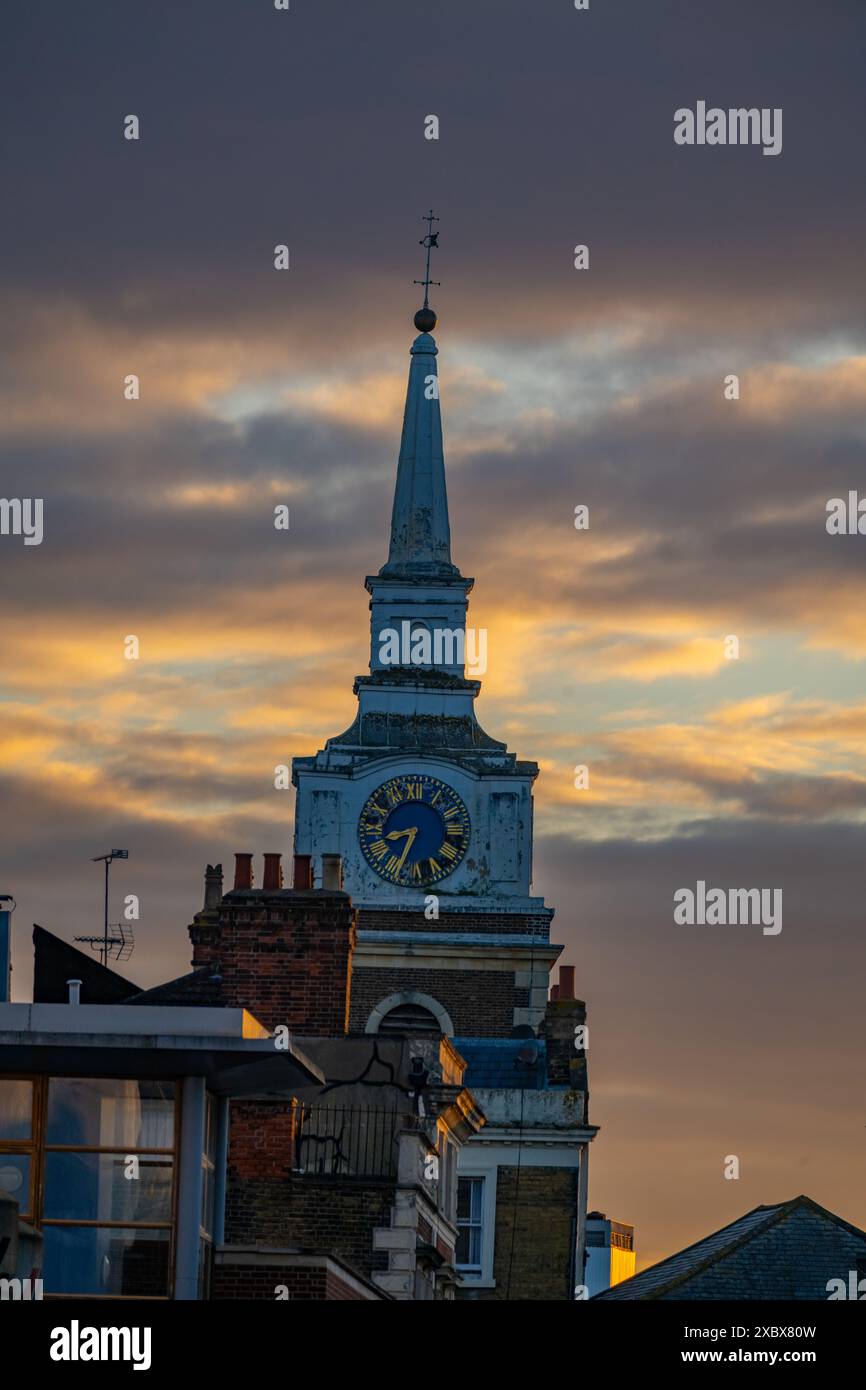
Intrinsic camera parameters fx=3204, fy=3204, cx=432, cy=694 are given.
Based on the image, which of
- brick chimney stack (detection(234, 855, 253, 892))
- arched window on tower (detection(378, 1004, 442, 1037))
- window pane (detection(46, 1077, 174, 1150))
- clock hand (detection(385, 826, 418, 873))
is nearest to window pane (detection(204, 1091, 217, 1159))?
window pane (detection(46, 1077, 174, 1150))

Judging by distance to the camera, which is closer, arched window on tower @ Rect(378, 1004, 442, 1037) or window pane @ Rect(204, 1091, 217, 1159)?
window pane @ Rect(204, 1091, 217, 1159)

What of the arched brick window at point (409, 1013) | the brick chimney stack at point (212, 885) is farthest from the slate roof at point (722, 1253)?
the arched brick window at point (409, 1013)

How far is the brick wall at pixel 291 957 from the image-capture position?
35938mm

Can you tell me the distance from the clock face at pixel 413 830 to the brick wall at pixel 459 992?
273 cm

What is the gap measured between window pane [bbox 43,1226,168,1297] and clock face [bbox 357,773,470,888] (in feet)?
173

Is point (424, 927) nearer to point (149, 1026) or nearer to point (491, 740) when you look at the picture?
point (491, 740)

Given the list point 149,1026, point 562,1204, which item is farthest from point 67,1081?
point 562,1204

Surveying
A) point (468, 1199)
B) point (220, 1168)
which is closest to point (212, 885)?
point (468, 1199)

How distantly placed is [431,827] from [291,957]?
45404 millimetres

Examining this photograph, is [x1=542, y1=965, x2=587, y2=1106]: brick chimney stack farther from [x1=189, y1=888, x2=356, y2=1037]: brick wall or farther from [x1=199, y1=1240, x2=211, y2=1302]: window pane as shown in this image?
[x1=199, y1=1240, x2=211, y2=1302]: window pane

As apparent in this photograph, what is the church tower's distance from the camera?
77.4m

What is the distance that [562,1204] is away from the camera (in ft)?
217

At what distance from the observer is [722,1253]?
49000 mm
